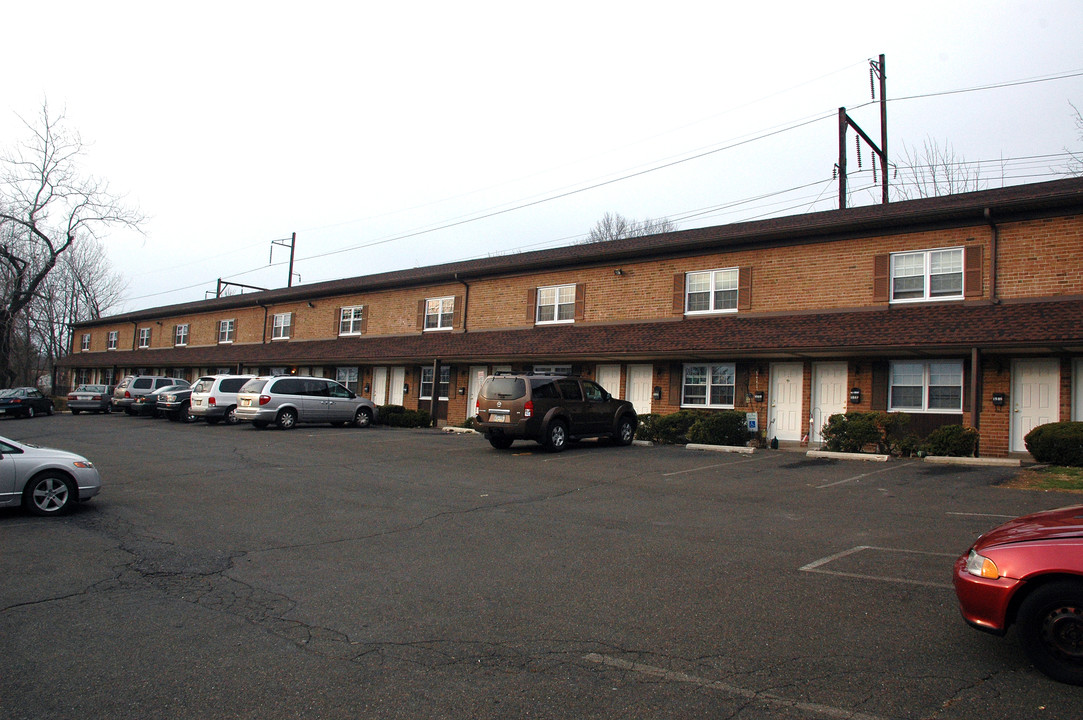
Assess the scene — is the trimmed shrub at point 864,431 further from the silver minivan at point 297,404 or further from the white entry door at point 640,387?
the silver minivan at point 297,404

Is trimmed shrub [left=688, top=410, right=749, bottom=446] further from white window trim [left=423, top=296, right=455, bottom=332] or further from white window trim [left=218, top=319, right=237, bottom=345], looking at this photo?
white window trim [left=218, top=319, right=237, bottom=345]

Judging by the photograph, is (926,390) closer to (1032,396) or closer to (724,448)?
(1032,396)

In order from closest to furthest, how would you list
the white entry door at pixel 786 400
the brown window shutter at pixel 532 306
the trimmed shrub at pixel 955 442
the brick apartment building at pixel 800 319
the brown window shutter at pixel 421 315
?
the trimmed shrub at pixel 955 442 < the brick apartment building at pixel 800 319 < the white entry door at pixel 786 400 < the brown window shutter at pixel 532 306 < the brown window shutter at pixel 421 315

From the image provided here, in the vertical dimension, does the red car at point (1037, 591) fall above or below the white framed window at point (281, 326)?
below

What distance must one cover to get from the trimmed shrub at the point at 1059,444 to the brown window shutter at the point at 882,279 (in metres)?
4.92

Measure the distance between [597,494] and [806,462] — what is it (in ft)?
19.7

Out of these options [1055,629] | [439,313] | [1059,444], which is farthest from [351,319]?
[1055,629]

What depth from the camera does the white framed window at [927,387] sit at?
16.8 metres

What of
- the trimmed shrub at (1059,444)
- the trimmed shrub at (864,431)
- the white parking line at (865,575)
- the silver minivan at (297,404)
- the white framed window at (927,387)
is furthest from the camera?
the silver minivan at (297,404)

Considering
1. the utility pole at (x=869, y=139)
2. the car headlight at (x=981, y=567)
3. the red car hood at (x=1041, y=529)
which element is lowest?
the car headlight at (x=981, y=567)

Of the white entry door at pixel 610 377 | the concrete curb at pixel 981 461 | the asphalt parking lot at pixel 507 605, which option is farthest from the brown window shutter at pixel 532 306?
the asphalt parking lot at pixel 507 605

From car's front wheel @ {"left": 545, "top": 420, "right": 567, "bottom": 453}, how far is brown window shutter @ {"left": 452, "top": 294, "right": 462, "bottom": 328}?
1095 centimetres

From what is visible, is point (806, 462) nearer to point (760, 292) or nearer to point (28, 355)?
point (760, 292)

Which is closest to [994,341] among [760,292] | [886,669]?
[760,292]
